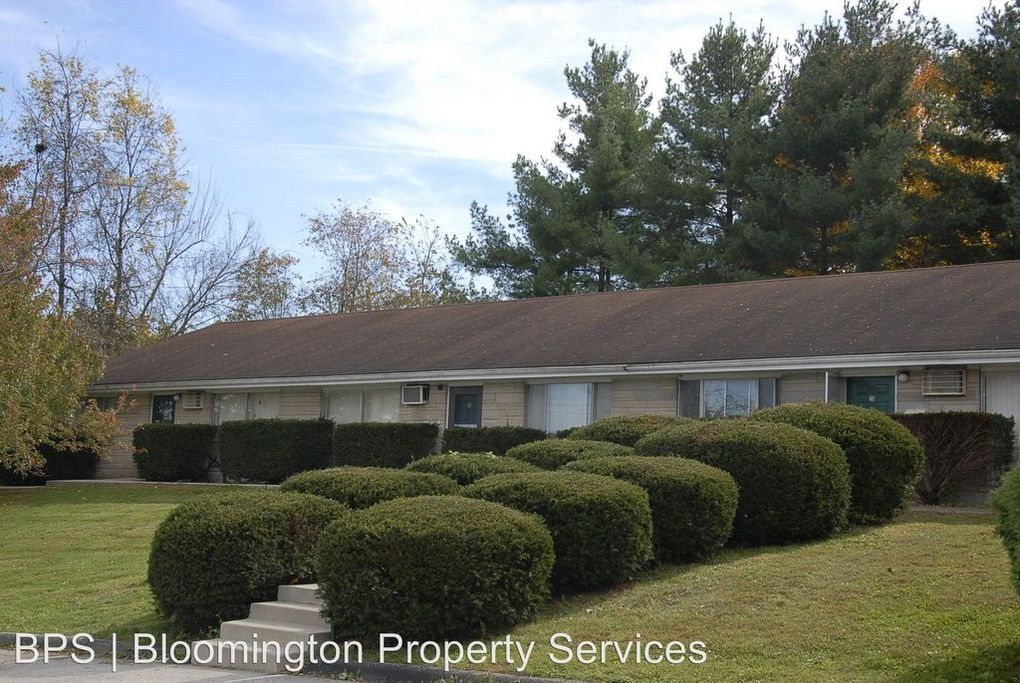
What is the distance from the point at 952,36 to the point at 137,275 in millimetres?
30281

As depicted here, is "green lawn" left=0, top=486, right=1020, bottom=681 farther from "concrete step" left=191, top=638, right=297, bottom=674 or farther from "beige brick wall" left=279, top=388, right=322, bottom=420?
"beige brick wall" left=279, top=388, right=322, bottom=420

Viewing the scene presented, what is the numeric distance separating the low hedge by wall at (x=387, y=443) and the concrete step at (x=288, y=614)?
12507mm

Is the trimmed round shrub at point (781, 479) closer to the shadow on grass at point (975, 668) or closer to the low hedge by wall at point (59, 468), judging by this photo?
the shadow on grass at point (975, 668)

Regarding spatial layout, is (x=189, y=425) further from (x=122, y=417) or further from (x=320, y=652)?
(x=320, y=652)

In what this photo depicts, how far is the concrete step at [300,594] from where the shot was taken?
38.0 ft

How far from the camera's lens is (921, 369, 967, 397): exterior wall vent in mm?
19078

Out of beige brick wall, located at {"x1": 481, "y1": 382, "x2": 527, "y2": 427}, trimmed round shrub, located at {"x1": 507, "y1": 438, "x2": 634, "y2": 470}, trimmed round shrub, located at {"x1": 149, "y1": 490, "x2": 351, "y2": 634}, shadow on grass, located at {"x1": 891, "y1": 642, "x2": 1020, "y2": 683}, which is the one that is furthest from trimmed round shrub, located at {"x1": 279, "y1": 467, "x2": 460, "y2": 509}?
beige brick wall, located at {"x1": 481, "y1": 382, "x2": 527, "y2": 427}

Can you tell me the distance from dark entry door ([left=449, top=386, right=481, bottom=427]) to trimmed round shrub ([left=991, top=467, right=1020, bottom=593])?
1585 cm

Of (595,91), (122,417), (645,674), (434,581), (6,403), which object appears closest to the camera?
(645,674)

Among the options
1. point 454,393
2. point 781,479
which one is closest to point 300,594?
point 781,479

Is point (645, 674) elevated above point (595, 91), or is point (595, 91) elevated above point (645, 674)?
point (595, 91)

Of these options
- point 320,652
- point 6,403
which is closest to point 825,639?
point 320,652

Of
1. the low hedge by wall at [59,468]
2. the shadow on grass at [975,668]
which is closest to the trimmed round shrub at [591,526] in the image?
the shadow on grass at [975,668]

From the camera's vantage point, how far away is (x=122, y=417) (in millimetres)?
30531
